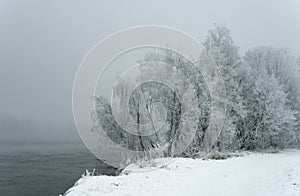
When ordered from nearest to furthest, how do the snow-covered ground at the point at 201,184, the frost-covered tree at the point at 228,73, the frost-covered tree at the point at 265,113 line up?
the snow-covered ground at the point at 201,184, the frost-covered tree at the point at 228,73, the frost-covered tree at the point at 265,113

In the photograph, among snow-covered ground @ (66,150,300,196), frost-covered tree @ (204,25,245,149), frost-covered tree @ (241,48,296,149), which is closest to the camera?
snow-covered ground @ (66,150,300,196)

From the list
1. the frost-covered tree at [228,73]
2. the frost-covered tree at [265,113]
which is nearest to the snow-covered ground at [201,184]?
the frost-covered tree at [228,73]

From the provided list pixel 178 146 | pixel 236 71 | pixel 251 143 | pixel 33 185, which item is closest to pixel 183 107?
pixel 178 146

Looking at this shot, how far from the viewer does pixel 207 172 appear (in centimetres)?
1820

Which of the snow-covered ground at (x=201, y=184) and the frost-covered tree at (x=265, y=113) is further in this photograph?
the frost-covered tree at (x=265, y=113)

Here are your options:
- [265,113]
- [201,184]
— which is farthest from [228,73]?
[201,184]

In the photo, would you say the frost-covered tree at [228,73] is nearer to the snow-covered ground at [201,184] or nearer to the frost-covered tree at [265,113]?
the frost-covered tree at [265,113]

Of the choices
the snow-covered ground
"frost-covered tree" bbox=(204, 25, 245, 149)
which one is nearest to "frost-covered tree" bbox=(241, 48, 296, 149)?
"frost-covered tree" bbox=(204, 25, 245, 149)

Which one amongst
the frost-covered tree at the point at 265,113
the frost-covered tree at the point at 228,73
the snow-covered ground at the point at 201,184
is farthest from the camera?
the frost-covered tree at the point at 265,113

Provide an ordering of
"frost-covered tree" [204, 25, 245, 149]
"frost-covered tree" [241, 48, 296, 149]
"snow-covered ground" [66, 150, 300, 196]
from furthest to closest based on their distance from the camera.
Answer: "frost-covered tree" [241, 48, 296, 149], "frost-covered tree" [204, 25, 245, 149], "snow-covered ground" [66, 150, 300, 196]

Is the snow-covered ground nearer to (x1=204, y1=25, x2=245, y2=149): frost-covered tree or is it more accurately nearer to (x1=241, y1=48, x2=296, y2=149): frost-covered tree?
(x1=204, y1=25, x2=245, y2=149): frost-covered tree

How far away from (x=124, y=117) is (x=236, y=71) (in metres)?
15.8

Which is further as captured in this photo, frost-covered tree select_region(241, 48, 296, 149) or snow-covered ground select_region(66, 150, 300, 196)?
frost-covered tree select_region(241, 48, 296, 149)

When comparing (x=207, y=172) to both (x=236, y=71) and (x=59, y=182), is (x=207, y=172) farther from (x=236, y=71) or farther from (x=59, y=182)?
(x=236, y=71)
